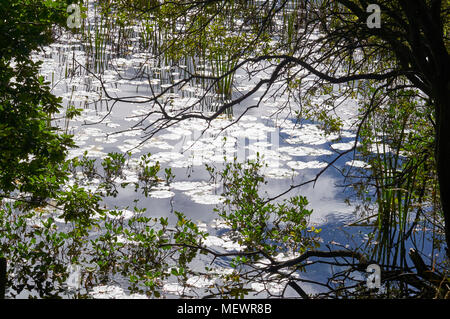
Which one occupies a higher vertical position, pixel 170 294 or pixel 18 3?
pixel 18 3

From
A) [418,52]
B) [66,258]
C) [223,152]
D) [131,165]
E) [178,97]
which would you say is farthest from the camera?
[178,97]

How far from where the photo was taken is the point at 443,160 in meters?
3.16

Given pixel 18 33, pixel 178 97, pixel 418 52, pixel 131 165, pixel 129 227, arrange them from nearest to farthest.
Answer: pixel 418 52 < pixel 18 33 < pixel 129 227 < pixel 131 165 < pixel 178 97

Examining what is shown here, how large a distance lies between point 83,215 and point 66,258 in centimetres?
65

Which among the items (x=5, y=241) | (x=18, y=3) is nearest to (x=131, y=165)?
(x=5, y=241)

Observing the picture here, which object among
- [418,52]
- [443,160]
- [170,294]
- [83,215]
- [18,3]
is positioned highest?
[18,3]

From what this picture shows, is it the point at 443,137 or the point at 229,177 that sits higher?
the point at 443,137

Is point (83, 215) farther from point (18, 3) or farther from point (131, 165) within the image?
point (131, 165)

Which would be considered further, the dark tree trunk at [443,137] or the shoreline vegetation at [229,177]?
the shoreline vegetation at [229,177]

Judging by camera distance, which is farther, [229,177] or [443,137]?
[229,177]

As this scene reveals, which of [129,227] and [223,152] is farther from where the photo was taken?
[223,152]

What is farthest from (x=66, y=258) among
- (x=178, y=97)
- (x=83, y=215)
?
(x=178, y=97)

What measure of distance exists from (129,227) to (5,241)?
1.25 m

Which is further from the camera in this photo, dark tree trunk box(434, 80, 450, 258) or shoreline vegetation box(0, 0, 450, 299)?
shoreline vegetation box(0, 0, 450, 299)
